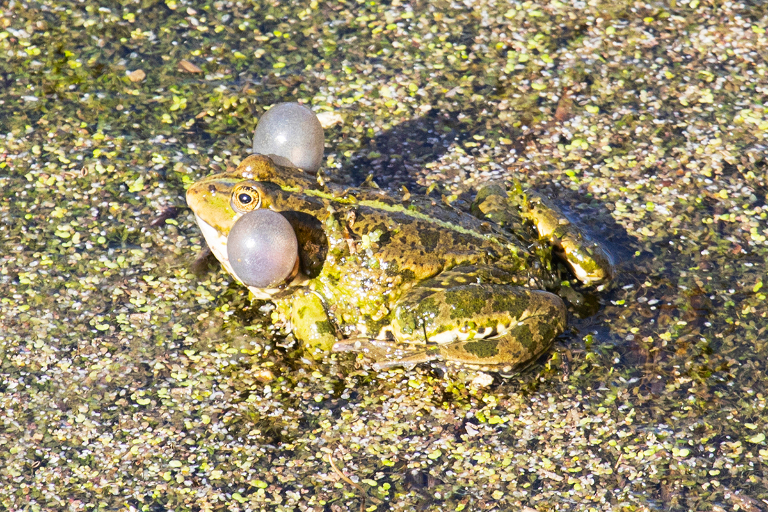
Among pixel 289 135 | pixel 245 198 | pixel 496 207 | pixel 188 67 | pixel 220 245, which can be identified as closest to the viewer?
pixel 245 198

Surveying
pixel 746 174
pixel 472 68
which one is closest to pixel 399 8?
pixel 472 68

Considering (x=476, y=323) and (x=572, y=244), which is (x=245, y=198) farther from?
(x=572, y=244)

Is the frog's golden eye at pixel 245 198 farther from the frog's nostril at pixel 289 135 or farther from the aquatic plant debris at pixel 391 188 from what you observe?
the aquatic plant debris at pixel 391 188

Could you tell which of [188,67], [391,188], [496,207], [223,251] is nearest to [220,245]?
[223,251]

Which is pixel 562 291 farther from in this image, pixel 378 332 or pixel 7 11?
pixel 7 11

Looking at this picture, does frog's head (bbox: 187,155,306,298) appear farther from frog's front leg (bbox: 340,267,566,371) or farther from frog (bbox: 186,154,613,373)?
frog's front leg (bbox: 340,267,566,371)

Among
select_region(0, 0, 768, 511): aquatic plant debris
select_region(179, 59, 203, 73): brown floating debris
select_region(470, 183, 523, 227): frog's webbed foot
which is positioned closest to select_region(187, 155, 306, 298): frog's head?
select_region(0, 0, 768, 511): aquatic plant debris
